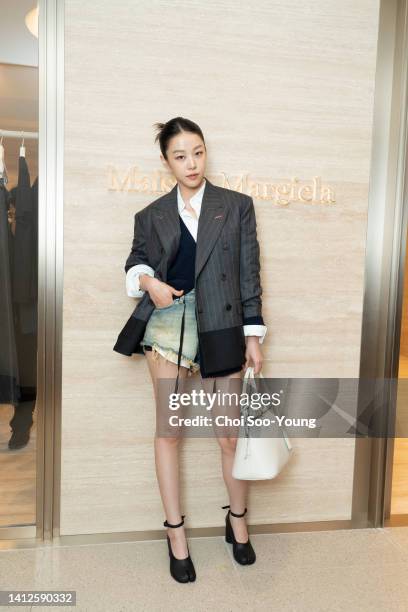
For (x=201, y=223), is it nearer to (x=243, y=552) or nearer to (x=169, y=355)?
(x=169, y=355)

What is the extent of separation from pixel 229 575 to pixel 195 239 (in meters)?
1.26

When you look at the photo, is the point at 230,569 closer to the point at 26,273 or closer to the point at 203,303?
the point at 203,303

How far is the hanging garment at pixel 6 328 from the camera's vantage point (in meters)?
2.22

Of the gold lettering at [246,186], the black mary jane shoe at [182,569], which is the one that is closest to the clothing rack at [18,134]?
the gold lettering at [246,186]

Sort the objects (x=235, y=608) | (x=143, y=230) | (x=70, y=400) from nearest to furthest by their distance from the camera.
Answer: (x=235, y=608)
(x=143, y=230)
(x=70, y=400)

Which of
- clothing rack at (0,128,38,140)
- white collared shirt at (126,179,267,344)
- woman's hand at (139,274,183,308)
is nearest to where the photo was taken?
woman's hand at (139,274,183,308)

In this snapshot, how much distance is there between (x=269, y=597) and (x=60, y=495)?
35.9 inches

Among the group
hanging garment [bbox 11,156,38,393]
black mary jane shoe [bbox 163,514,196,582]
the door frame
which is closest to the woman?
black mary jane shoe [bbox 163,514,196,582]

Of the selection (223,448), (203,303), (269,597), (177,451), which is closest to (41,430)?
(177,451)

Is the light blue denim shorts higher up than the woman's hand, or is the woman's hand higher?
the woman's hand

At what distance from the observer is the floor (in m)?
1.97

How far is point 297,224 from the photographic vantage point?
7.85ft

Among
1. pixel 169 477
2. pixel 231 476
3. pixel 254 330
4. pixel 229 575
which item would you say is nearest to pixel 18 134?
pixel 254 330

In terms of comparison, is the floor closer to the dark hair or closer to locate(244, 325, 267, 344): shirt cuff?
locate(244, 325, 267, 344): shirt cuff
